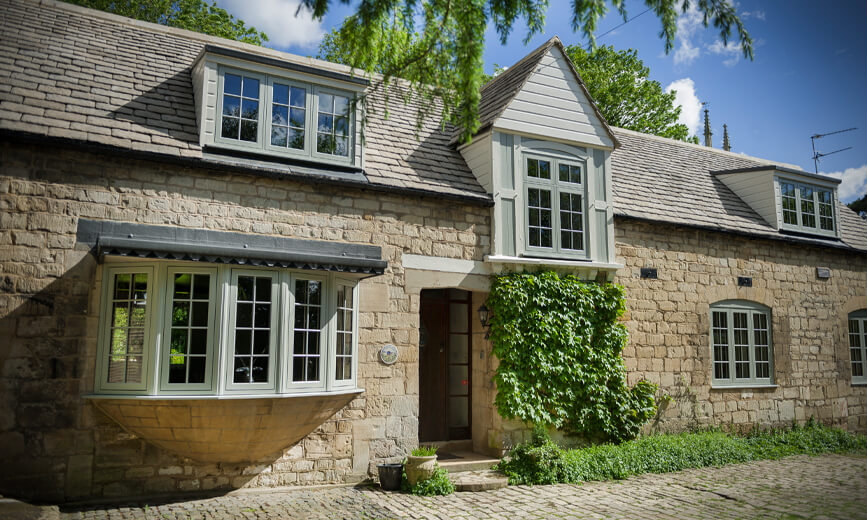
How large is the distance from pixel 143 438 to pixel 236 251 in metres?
2.48

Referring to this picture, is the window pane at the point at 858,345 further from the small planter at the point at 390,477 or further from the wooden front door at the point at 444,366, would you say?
the small planter at the point at 390,477

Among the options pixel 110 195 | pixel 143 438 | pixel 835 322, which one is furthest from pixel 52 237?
pixel 835 322

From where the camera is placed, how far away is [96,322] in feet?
24.0

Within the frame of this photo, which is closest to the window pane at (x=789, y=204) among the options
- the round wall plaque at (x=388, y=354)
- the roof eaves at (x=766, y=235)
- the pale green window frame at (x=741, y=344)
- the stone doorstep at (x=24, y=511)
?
the roof eaves at (x=766, y=235)

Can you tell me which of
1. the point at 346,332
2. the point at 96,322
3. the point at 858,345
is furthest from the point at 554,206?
→ the point at 858,345

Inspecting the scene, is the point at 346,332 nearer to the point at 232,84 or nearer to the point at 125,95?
the point at 232,84

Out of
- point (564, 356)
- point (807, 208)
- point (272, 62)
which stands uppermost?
point (272, 62)

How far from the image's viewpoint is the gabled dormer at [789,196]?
13.9 m

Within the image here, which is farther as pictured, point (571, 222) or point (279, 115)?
point (571, 222)

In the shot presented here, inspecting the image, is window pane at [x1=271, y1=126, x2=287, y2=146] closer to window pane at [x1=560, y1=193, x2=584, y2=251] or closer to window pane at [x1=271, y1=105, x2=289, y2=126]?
window pane at [x1=271, y1=105, x2=289, y2=126]

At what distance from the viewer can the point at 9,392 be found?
6.82 m

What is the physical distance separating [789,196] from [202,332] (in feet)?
43.3

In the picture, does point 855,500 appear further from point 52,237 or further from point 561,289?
point 52,237

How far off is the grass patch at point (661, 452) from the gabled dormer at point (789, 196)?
4584 mm
